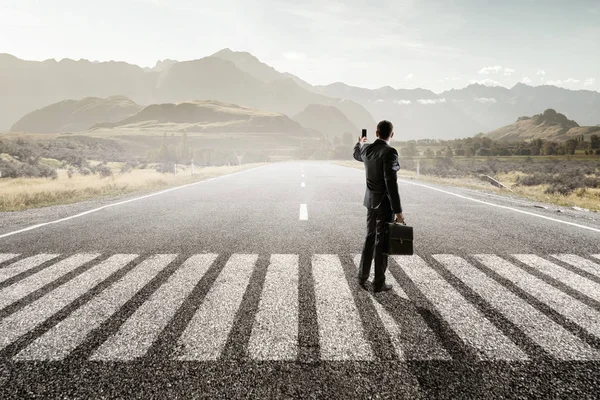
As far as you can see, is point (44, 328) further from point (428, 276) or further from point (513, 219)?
point (513, 219)

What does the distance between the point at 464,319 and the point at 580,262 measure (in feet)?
9.39

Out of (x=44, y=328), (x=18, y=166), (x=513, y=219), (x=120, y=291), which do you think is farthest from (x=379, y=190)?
(x=18, y=166)

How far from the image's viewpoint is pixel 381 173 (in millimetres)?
3828

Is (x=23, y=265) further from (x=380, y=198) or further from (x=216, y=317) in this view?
(x=380, y=198)

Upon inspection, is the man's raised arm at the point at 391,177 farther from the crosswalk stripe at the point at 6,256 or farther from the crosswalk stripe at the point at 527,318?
the crosswalk stripe at the point at 6,256

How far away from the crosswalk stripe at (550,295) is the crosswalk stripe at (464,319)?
30.6 inches

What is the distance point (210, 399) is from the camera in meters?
2.04

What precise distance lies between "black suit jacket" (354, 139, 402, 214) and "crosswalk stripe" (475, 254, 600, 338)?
1.66 metres

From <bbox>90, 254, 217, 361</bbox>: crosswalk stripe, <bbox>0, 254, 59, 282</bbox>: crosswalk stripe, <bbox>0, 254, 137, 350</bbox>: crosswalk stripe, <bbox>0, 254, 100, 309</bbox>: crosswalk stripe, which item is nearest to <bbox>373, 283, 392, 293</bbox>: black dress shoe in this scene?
<bbox>90, 254, 217, 361</bbox>: crosswalk stripe

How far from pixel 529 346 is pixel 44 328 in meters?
3.82

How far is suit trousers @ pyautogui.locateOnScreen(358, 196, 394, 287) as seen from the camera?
148 inches

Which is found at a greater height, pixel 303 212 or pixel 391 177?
pixel 391 177

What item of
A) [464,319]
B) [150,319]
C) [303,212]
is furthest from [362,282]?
[303,212]

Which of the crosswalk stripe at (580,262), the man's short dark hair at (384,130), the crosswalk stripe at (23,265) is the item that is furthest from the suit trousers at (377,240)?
the crosswalk stripe at (23,265)
